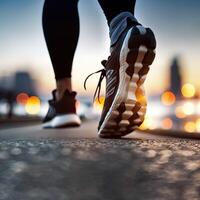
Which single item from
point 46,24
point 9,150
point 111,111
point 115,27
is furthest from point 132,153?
point 46,24

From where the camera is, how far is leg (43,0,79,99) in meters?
5.02

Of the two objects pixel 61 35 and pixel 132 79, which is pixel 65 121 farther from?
pixel 132 79

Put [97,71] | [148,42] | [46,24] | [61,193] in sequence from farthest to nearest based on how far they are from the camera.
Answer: [46,24] → [97,71] → [148,42] → [61,193]

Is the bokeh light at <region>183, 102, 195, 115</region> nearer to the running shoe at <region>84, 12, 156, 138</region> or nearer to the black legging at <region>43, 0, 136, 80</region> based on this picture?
the black legging at <region>43, 0, 136, 80</region>

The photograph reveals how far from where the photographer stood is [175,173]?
2258 mm

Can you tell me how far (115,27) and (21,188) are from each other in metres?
→ 2.41

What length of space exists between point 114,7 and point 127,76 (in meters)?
0.63

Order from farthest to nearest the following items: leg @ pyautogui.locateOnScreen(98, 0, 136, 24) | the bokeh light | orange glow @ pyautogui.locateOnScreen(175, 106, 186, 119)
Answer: orange glow @ pyautogui.locateOnScreen(175, 106, 186, 119) → the bokeh light → leg @ pyautogui.locateOnScreen(98, 0, 136, 24)

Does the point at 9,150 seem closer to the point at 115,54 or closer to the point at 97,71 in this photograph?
the point at 115,54

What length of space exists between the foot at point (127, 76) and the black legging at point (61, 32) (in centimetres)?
99

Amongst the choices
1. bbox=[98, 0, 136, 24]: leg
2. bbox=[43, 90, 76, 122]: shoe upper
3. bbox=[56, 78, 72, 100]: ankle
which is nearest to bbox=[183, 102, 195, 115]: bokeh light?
bbox=[43, 90, 76, 122]: shoe upper

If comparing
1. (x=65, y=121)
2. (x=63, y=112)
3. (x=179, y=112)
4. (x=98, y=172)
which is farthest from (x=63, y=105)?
(x=179, y=112)

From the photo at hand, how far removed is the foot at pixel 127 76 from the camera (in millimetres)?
3889

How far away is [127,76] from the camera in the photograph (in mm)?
3957
